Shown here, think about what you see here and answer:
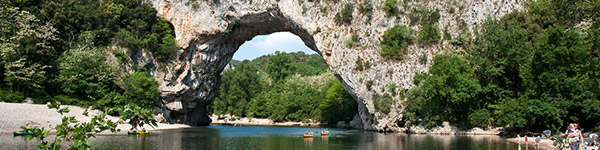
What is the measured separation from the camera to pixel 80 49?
3872 centimetres

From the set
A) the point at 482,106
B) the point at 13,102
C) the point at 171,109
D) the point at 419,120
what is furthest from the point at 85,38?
the point at 482,106

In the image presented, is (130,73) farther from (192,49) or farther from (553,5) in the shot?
(553,5)

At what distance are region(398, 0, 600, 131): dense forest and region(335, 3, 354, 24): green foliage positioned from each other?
31.1 ft

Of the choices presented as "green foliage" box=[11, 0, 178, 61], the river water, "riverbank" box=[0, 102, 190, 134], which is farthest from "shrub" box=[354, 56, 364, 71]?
"riverbank" box=[0, 102, 190, 134]

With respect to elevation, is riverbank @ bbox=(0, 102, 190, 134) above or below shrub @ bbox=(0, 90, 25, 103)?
below

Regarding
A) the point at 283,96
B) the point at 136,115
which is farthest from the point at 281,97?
the point at 136,115

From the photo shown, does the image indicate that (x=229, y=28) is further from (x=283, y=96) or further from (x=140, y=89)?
Answer: (x=283, y=96)

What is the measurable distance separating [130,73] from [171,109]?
6.51 m

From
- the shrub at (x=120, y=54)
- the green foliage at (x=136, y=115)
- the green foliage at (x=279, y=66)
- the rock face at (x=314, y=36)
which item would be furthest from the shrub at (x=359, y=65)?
the green foliage at (x=279, y=66)

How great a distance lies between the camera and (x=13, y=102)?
34750 millimetres

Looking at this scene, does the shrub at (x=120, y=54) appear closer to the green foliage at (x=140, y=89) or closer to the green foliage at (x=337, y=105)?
the green foliage at (x=140, y=89)

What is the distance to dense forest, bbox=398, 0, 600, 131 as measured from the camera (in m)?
27.4

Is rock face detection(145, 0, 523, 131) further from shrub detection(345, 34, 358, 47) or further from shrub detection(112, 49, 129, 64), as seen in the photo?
shrub detection(112, 49, 129, 64)

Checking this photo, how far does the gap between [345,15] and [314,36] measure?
401cm
